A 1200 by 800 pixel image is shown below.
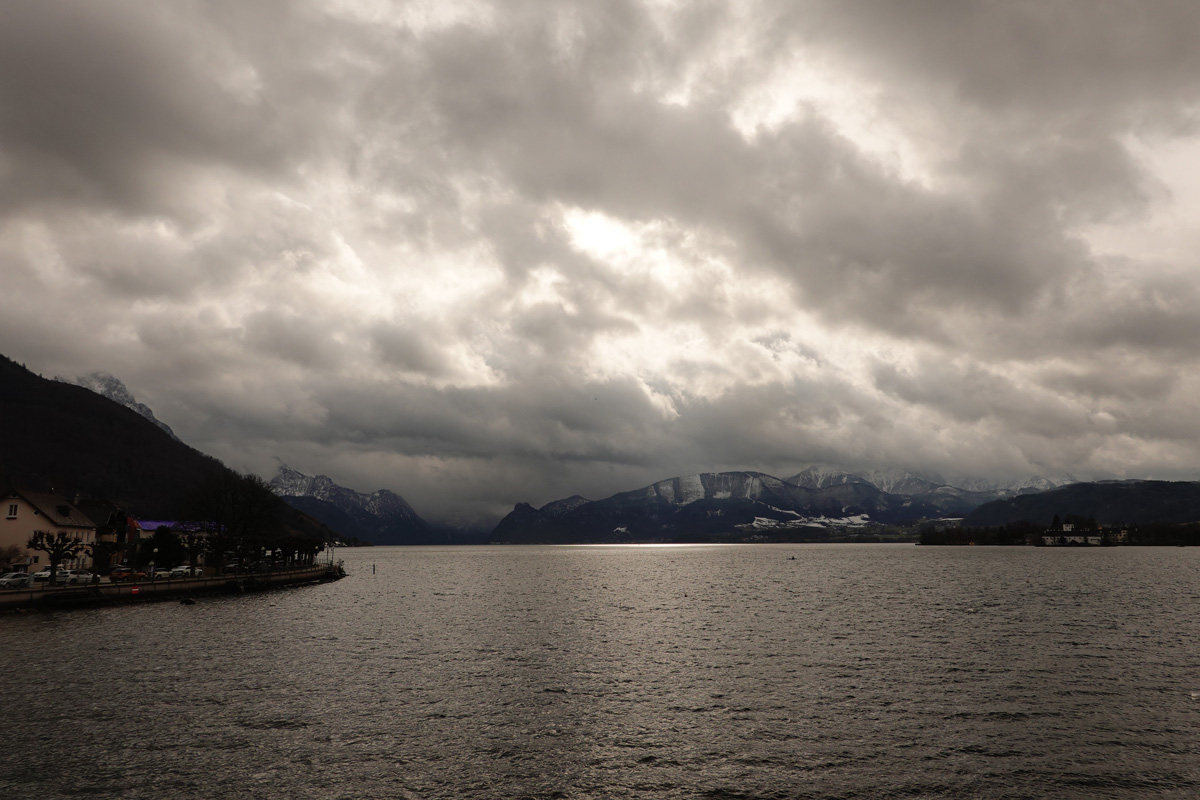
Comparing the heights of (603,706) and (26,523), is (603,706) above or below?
below

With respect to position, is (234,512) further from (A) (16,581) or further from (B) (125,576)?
(A) (16,581)

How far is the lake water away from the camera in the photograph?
3184 centimetres

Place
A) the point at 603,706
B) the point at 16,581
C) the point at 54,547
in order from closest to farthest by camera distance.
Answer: the point at 603,706, the point at 16,581, the point at 54,547

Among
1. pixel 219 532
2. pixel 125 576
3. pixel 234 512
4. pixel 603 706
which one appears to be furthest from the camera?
pixel 234 512

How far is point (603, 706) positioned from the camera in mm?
45438

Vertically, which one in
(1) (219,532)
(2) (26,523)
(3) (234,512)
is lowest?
(1) (219,532)

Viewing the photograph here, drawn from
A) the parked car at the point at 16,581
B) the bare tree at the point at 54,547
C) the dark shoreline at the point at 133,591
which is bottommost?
the dark shoreline at the point at 133,591

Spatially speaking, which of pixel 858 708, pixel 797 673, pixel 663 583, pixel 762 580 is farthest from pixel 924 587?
pixel 858 708

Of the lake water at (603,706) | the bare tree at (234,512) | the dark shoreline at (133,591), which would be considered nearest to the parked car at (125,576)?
the dark shoreline at (133,591)

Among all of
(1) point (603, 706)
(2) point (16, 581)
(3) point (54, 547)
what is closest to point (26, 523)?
Answer: (3) point (54, 547)

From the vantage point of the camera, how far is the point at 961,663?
5841 centimetres

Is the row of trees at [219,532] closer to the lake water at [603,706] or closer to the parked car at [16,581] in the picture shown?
the parked car at [16,581]

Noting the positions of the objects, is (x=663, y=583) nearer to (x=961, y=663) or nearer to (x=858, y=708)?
(x=961, y=663)

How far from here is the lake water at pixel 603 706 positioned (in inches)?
1254
